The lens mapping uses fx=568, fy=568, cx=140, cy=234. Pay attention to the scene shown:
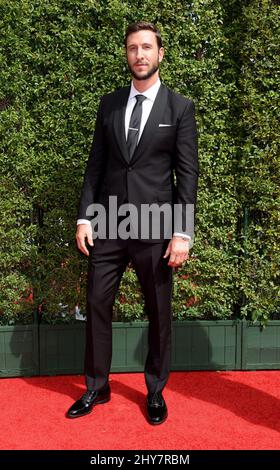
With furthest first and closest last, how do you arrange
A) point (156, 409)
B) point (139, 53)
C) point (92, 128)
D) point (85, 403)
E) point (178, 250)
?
point (92, 128)
point (85, 403)
point (156, 409)
point (178, 250)
point (139, 53)

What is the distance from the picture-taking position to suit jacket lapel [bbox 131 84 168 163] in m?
4.17

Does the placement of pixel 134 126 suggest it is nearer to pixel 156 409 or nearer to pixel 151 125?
pixel 151 125

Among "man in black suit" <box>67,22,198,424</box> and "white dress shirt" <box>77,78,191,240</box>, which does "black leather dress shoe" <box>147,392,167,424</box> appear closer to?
"man in black suit" <box>67,22,198,424</box>

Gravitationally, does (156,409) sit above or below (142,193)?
below

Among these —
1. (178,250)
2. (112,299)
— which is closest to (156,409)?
(112,299)

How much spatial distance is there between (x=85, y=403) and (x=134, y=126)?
7.25ft

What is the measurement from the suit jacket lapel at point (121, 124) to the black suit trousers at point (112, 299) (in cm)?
70

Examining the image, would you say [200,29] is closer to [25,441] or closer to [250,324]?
[250,324]

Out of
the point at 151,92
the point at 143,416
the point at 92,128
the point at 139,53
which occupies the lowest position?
the point at 143,416

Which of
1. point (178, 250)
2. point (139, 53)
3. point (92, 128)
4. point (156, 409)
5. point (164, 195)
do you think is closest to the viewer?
point (139, 53)

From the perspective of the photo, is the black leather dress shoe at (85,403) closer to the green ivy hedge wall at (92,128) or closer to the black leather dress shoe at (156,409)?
the black leather dress shoe at (156,409)

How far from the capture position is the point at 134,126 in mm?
4219

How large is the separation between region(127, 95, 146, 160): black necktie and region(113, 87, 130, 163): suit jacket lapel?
0.12ft

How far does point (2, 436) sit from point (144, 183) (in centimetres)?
213
